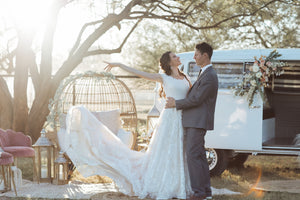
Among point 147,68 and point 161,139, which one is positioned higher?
point 147,68

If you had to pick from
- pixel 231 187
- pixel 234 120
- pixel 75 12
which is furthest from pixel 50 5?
pixel 231 187

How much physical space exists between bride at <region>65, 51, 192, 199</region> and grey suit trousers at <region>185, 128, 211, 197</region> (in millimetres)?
192

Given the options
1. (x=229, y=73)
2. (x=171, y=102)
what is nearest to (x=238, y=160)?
(x=229, y=73)

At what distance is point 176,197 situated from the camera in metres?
5.09

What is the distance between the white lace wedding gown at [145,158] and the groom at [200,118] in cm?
21

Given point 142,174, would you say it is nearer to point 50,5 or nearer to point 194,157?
point 194,157

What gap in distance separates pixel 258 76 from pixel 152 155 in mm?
2139

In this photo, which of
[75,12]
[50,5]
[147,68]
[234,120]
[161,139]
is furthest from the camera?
[147,68]

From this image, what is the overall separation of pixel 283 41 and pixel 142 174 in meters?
9.55

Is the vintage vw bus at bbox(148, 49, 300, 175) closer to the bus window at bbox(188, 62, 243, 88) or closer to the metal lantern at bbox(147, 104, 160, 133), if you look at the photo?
the bus window at bbox(188, 62, 243, 88)

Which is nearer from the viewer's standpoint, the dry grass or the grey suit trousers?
the grey suit trousers

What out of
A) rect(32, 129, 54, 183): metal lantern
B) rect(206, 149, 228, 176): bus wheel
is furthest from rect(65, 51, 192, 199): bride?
rect(206, 149, 228, 176): bus wheel

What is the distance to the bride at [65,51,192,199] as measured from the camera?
5109mm

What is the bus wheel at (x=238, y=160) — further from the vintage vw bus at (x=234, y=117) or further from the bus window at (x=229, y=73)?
the bus window at (x=229, y=73)
